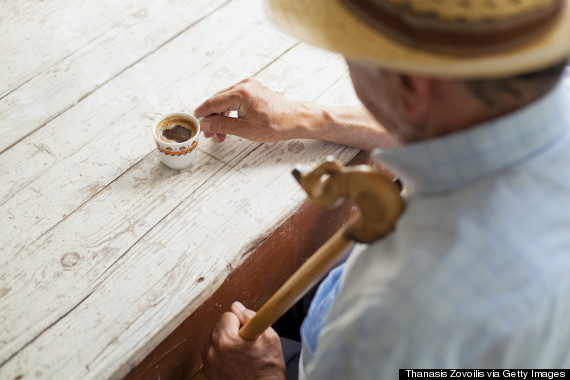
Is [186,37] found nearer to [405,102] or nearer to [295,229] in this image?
[295,229]

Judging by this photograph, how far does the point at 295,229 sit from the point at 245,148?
0.21 meters

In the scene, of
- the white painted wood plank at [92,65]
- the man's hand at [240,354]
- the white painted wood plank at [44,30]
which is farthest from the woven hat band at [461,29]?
the white painted wood plank at [44,30]

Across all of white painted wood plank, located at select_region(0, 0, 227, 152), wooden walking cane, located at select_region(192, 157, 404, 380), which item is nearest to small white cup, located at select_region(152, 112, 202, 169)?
white painted wood plank, located at select_region(0, 0, 227, 152)

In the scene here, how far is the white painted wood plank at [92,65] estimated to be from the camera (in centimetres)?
129

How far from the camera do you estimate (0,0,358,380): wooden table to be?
3.32ft

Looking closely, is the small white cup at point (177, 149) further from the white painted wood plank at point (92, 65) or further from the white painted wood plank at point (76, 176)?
the white painted wood plank at point (92, 65)

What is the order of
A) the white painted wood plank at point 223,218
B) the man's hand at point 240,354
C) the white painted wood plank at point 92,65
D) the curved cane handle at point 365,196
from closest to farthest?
the curved cane handle at point 365,196, the white painted wood plank at point 223,218, the man's hand at point 240,354, the white painted wood plank at point 92,65

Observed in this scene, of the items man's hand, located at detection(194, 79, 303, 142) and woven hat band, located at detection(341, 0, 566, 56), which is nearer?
woven hat band, located at detection(341, 0, 566, 56)

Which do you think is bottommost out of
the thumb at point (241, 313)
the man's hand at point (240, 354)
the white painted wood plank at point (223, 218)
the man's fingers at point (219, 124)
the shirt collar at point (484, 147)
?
the man's hand at point (240, 354)

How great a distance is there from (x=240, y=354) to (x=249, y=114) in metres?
0.50

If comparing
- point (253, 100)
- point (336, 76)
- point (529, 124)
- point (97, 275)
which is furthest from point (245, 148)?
point (529, 124)

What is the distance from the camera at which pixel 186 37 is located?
145 centimetres

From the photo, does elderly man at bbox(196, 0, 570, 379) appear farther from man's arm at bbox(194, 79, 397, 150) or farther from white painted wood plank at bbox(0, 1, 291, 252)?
white painted wood plank at bbox(0, 1, 291, 252)

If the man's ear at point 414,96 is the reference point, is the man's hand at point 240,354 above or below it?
below
